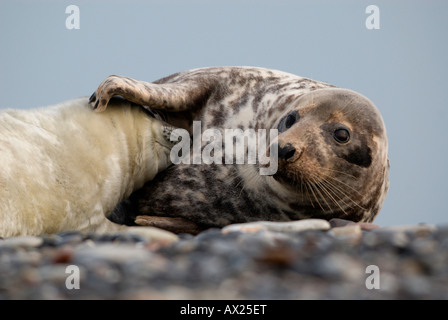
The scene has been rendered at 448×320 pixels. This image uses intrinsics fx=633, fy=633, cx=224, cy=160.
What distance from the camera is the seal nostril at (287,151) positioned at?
387cm

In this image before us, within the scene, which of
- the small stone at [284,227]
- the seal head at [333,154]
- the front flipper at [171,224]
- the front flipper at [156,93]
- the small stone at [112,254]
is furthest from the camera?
the front flipper at [171,224]

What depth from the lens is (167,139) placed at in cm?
497

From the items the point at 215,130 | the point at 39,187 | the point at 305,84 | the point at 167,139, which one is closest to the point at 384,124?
the point at 305,84

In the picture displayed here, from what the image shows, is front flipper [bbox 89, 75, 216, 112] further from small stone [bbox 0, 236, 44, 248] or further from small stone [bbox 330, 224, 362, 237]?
small stone [bbox 330, 224, 362, 237]

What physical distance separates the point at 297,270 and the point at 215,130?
281 centimetres

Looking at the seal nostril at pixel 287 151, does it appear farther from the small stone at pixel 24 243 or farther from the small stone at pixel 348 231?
the small stone at pixel 24 243

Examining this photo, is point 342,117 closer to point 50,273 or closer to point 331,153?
point 331,153

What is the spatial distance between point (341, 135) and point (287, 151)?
0.47 m

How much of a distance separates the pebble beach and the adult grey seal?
1306mm

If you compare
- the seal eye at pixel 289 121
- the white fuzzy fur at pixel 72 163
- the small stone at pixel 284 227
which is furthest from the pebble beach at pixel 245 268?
the seal eye at pixel 289 121

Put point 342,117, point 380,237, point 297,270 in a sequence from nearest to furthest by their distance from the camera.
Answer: point 297,270, point 380,237, point 342,117

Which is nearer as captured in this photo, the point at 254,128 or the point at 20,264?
the point at 20,264

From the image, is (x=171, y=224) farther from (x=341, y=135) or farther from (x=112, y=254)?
(x=112, y=254)

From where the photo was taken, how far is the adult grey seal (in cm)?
409
